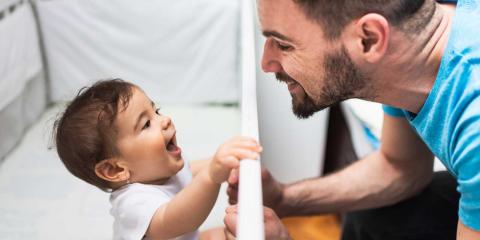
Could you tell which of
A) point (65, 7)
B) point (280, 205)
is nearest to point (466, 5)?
point (280, 205)

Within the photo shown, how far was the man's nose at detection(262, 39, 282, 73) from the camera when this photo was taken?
2.32 feet

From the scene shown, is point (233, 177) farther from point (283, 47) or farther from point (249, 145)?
point (283, 47)

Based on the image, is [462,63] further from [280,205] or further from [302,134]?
[302,134]

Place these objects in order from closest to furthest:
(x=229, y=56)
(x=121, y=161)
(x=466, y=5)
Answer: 1. (x=121, y=161)
2. (x=466, y=5)
3. (x=229, y=56)

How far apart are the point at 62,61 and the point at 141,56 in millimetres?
141

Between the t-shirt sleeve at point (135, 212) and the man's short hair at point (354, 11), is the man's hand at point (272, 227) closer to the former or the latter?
the t-shirt sleeve at point (135, 212)

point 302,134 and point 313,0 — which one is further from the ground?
point 313,0

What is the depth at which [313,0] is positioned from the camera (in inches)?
24.9

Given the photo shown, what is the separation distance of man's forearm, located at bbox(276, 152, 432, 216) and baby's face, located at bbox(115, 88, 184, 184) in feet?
1.40

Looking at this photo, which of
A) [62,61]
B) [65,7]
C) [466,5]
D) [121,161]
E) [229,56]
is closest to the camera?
[121,161]

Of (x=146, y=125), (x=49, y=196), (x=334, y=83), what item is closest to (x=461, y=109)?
(x=334, y=83)

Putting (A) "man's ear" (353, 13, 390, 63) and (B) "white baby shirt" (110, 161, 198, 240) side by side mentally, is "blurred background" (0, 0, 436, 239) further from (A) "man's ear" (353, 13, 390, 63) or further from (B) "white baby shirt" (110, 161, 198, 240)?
(A) "man's ear" (353, 13, 390, 63)

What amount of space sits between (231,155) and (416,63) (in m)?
0.31

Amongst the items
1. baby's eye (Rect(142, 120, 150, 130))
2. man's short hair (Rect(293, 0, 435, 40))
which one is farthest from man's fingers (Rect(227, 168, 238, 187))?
man's short hair (Rect(293, 0, 435, 40))
